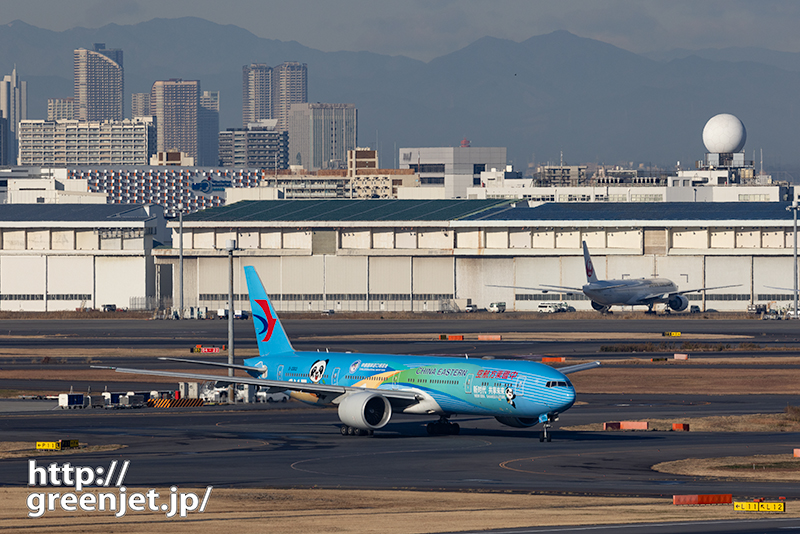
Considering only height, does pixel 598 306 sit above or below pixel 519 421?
above

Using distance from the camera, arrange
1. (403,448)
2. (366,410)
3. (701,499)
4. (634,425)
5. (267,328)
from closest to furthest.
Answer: (701,499), (403,448), (366,410), (634,425), (267,328)

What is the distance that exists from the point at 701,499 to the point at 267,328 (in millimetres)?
30417

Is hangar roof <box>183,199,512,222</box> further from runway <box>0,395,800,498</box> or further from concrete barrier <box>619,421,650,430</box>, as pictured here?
concrete barrier <box>619,421,650,430</box>

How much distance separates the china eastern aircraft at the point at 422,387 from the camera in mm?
48875

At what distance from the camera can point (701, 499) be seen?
111 ft

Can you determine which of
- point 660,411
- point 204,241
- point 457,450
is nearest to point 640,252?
point 204,241

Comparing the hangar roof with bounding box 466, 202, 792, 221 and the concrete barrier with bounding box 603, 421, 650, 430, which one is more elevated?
the hangar roof with bounding box 466, 202, 792, 221

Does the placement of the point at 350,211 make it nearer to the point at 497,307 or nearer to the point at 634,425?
the point at 497,307

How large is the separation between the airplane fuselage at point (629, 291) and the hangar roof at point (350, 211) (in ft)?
97.7

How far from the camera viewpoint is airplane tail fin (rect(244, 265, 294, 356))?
5950cm

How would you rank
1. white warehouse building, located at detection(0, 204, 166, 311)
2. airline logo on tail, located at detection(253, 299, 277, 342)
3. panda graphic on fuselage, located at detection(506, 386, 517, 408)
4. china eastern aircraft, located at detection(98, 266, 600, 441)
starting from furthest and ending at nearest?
white warehouse building, located at detection(0, 204, 166, 311), airline logo on tail, located at detection(253, 299, 277, 342), panda graphic on fuselage, located at detection(506, 386, 517, 408), china eastern aircraft, located at detection(98, 266, 600, 441)

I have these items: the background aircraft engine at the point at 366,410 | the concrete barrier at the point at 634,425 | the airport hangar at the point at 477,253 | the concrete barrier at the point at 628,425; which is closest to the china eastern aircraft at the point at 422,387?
the background aircraft engine at the point at 366,410

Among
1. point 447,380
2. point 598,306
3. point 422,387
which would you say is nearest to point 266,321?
point 422,387

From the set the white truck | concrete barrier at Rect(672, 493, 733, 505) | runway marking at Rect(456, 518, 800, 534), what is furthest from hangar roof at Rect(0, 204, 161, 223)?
runway marking at Rect(456, 518, 800, 534)
